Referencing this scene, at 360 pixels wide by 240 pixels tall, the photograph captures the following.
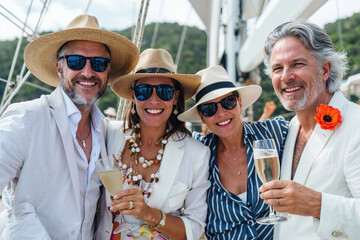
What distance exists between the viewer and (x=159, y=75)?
2.20m

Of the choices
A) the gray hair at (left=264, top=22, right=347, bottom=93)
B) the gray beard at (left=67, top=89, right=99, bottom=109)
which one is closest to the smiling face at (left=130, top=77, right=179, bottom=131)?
the gray beard at (left=67, top=89, right=99, bottom=109)

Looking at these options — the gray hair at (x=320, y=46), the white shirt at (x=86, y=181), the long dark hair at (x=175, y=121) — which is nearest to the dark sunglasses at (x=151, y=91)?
the long dark hair at (x=175, y=121)

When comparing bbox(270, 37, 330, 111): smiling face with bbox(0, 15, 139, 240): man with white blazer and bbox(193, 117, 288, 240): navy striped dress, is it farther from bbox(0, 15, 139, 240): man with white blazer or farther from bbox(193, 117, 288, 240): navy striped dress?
bbox(0, 15, 139, 240): man with white blazer

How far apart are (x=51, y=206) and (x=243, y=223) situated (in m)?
1.20

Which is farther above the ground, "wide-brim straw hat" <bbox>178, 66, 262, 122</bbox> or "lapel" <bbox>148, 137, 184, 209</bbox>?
"wide-brim straw hat" <bbox>178, 66, 262, 122</bbox>

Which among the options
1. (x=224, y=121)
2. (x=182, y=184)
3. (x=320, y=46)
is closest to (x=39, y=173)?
(x=182, y=184)

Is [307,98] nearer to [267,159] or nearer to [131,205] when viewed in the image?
[267,159]

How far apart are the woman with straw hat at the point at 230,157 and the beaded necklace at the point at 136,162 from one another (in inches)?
14.7

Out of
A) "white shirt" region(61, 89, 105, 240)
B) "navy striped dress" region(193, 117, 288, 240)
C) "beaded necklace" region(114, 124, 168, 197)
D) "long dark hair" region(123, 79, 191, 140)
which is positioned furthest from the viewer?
"long dark hair" region(123, 79, 191, 140)

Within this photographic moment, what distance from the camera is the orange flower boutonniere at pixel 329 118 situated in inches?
65.2

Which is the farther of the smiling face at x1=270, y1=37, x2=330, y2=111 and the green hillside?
the green hillside

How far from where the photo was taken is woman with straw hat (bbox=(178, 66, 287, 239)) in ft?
6.54

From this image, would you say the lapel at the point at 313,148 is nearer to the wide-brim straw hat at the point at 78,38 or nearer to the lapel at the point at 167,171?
the lapel at the point at 167,171

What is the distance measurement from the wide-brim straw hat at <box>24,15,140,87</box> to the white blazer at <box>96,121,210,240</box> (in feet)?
2.02
